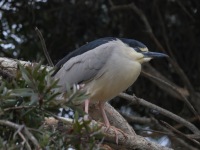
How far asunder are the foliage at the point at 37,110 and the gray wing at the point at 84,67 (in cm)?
104

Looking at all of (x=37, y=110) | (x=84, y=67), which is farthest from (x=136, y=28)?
(x=37, y=110)

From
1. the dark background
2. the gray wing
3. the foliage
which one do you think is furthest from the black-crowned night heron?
the dark background

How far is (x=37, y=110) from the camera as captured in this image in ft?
8.59

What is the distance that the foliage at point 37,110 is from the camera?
254 cm

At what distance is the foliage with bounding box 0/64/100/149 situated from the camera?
254 centimetres

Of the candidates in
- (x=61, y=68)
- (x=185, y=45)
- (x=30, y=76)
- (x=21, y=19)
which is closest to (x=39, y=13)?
(x=21, y=19)

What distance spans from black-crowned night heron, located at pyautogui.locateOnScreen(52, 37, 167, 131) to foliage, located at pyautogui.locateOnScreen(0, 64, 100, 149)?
38.8 inches

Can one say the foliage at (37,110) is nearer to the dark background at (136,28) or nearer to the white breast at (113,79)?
the white breast at (113,79)

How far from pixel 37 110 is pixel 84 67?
1170 millimetres

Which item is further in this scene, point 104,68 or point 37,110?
point 104,68

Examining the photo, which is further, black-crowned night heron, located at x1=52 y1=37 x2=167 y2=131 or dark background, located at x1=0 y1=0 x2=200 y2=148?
dark background, located at x1=0 y1=0 x2=200 y2=148

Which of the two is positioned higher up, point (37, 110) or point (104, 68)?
point (37, 110)

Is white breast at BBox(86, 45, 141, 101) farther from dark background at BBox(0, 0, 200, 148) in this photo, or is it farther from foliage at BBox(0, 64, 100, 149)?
dark background at BBox(0, 0, 200, 148)

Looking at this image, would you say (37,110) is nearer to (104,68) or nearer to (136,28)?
(104,68)
